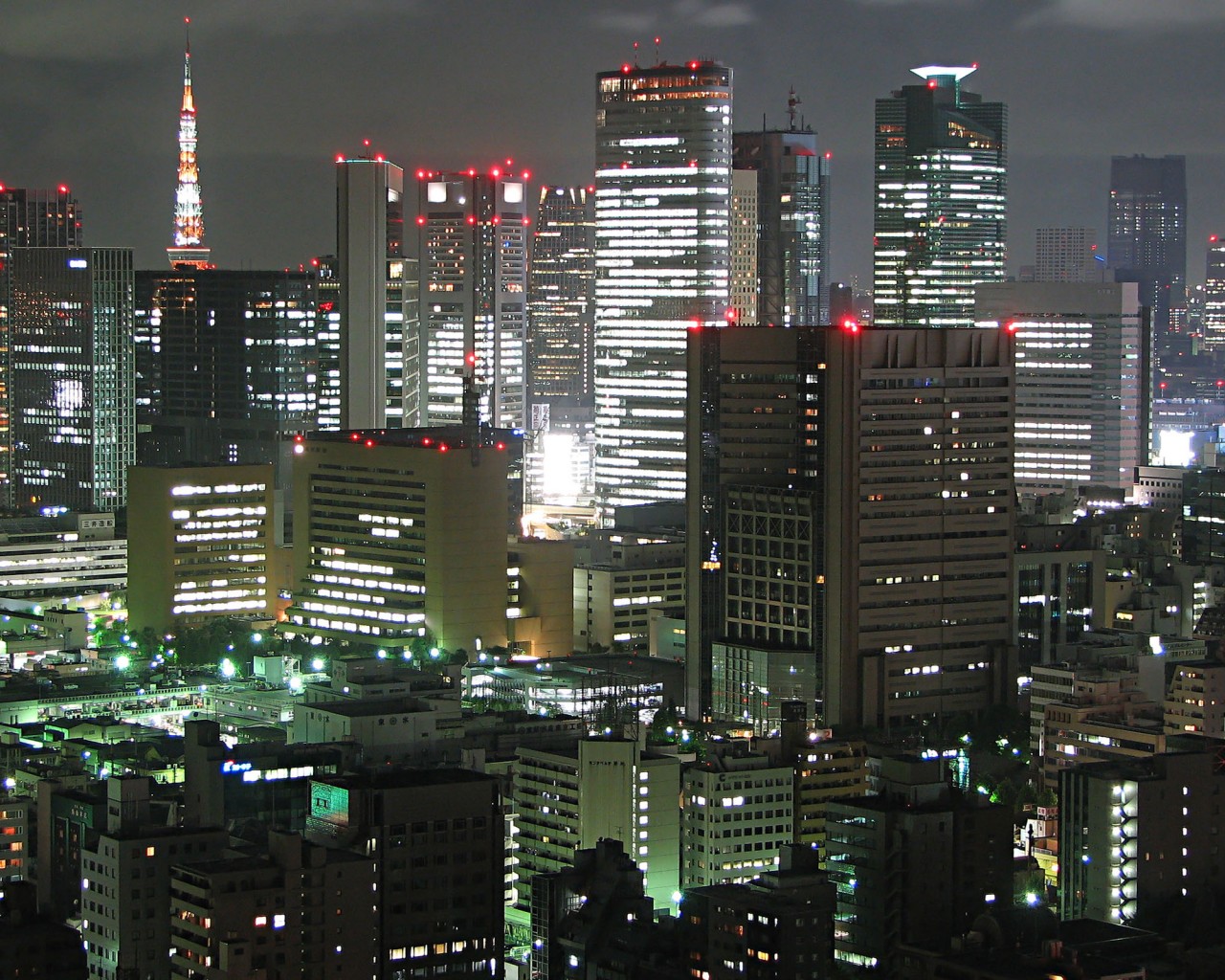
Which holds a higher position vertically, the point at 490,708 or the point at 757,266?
the point at 757,266

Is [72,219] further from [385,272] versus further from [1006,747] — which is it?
[1006,747]

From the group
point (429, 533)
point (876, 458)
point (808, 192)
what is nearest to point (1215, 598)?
point (876, 458)

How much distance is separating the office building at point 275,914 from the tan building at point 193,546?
2158 centimetres

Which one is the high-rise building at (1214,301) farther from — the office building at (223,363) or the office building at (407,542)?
the office building at (407,542)

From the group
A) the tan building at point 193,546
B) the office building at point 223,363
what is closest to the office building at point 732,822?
the tan building at point 193,546

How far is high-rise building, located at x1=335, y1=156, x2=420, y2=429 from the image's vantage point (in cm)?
5225

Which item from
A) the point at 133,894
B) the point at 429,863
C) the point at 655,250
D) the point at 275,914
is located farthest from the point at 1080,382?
the point at 275,914

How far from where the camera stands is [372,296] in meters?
53.3

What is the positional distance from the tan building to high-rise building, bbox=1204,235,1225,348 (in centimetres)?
3828

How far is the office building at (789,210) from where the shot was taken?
208 ft

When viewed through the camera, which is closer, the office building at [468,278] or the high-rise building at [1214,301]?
the office building at [468,278]

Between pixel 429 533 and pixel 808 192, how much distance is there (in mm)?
24682

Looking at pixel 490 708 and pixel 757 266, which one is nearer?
pixel 490 708

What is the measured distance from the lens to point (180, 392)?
2660 inches
